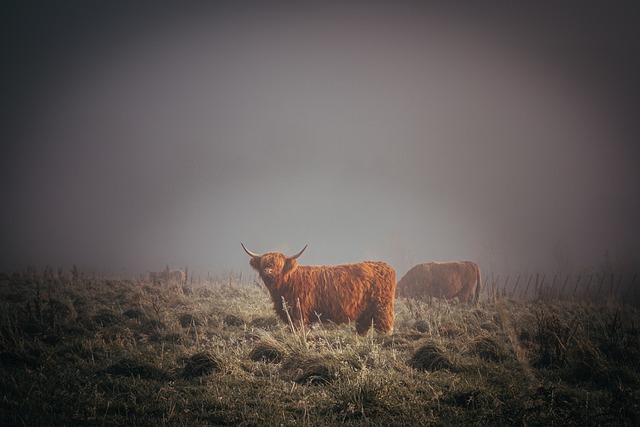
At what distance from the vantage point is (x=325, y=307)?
7883mm

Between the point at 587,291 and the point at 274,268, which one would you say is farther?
the point at 587,291

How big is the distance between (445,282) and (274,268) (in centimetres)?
1095

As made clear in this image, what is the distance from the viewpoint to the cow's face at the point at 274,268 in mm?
7695

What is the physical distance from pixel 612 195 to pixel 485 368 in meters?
121

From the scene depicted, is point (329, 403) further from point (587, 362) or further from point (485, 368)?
point (587, 362)

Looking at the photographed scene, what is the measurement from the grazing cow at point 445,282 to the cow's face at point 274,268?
9518 millimetres

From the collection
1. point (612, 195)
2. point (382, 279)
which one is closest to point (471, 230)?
point (612, 195)

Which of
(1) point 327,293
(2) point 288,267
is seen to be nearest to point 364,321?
Result: (1) point 327,293

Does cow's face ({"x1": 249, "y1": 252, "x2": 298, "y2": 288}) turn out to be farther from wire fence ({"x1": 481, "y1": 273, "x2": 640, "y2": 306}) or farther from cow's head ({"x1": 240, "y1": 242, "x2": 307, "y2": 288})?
wire fence ({"x1": 481, "y1": 273, "x2": 640, "y2": 306})

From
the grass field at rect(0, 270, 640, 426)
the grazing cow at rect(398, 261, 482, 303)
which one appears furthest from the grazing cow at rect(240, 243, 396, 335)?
the grazing cow at rect(398, 261, 482, 303)

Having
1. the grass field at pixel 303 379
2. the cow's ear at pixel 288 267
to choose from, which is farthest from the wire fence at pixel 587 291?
the cow's ear at pixel 288 267

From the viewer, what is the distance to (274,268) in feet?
25.3

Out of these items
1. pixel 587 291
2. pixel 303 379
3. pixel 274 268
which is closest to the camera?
pixel 303 379

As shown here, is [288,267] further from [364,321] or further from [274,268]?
[364,321]
